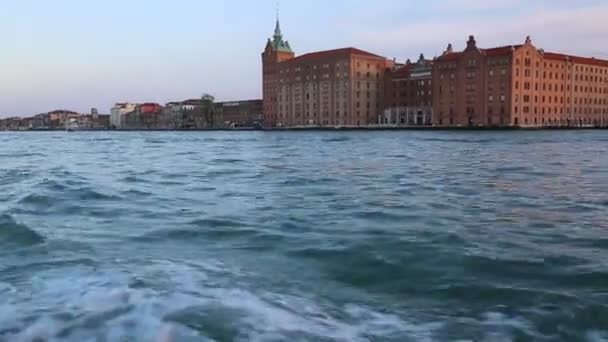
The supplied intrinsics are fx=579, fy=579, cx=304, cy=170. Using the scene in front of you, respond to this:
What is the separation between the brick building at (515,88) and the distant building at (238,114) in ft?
213

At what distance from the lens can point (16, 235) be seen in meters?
8.57

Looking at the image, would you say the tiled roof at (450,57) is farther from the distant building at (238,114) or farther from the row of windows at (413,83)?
the distant building at (238,114)

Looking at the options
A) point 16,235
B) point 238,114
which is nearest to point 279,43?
point 238,114

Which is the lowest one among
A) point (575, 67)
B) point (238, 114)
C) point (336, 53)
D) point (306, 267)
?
point (306, 267)

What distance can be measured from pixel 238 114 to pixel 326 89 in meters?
46.2

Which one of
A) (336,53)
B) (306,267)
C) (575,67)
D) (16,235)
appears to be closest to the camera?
(306,267)

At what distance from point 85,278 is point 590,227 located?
7.14 m

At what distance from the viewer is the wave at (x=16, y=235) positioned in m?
8.12

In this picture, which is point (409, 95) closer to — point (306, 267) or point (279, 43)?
point (279, 43)

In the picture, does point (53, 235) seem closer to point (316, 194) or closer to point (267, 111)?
point (316, 194)

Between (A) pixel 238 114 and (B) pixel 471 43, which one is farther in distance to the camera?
(A) pixel 238 114

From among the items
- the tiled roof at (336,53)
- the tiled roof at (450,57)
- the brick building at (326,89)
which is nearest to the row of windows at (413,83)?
the brick building at (326,89)

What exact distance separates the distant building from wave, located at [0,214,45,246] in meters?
153

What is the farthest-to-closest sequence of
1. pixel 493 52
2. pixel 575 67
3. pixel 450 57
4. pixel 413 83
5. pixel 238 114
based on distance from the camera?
pixel 238 114 → pixel 413 83 → pixel 575 67 → pixel 450 57 → pixel 493 52
